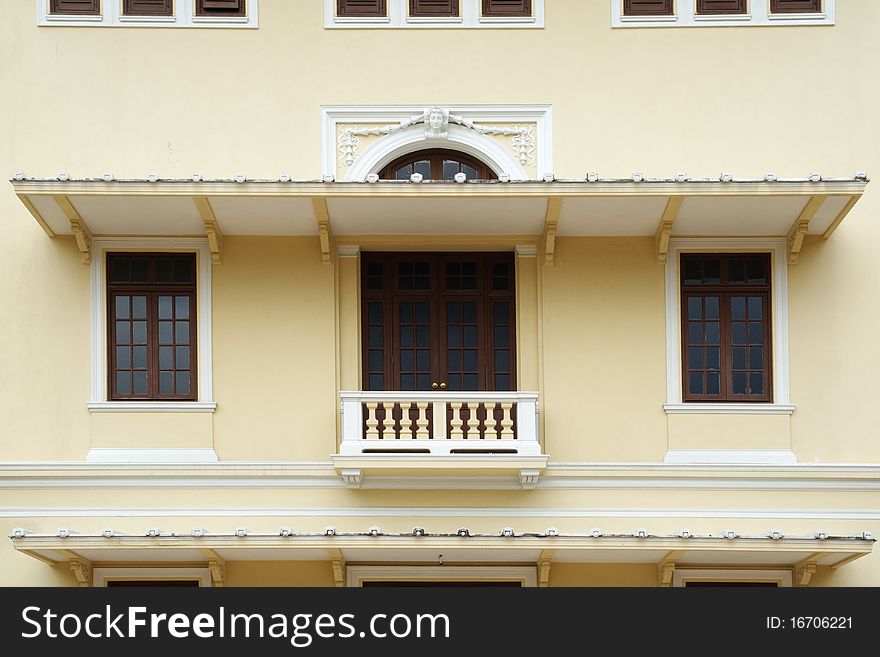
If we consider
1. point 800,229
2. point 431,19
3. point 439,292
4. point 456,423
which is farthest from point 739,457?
point 431,19

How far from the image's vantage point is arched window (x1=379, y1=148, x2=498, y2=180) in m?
16.4

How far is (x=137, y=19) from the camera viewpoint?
16.2 meters

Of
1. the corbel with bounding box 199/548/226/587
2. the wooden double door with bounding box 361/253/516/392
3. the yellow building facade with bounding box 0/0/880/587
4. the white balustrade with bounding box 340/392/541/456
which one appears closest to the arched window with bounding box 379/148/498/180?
the yellow building facade with bounding box 0/0/880/587

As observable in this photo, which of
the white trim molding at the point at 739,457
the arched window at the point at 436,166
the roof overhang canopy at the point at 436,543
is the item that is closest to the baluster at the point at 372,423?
the roof overhang canopy at the point at 436,543

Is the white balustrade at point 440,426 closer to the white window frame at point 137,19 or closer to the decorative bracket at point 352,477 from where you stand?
the decorative bracket at point 352,477

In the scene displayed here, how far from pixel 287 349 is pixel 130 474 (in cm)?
222

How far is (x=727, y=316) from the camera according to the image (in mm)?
16094

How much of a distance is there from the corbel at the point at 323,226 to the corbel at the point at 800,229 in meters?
5.21

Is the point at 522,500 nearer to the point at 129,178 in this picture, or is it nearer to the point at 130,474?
the point at 130,474

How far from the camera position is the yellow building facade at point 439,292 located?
15570 millimetres

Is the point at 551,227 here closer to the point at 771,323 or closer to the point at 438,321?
the point at 438,321

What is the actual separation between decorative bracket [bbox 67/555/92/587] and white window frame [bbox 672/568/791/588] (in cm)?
650
